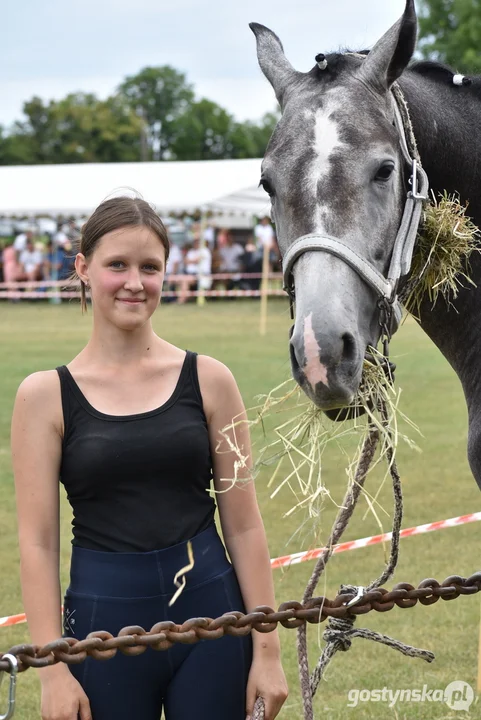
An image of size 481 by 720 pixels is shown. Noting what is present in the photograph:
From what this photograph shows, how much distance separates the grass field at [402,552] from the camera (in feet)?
14.4

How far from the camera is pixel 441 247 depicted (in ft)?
9.86

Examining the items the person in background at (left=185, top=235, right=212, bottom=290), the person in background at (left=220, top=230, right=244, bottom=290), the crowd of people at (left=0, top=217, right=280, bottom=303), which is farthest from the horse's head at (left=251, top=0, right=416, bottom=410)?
the person in background at (left=220, top=230, right=244, bottom=290)

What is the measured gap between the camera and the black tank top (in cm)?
238

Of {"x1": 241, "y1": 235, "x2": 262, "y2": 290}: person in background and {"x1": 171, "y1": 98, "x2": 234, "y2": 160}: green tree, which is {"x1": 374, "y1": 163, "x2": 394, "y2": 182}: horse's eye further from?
{"x1": 171, "y1": 98, "x2": 234, "y2": 160}: green tree

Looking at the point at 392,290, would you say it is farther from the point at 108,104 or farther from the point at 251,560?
the point at 108,104

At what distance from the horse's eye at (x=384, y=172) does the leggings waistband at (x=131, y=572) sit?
117 cm

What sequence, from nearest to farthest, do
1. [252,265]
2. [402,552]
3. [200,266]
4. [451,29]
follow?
1. [402,552]
2. [200,266]
3. [252,265]
4. [451,29]

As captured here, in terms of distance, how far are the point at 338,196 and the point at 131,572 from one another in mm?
1151

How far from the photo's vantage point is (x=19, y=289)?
29.1m

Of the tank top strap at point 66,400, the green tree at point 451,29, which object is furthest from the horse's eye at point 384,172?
the green tree at point 451,29

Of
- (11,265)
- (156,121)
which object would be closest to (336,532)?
(11,265)

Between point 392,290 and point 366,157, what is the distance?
39 centimetres

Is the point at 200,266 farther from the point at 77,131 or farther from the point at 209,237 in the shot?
the point at 77,131

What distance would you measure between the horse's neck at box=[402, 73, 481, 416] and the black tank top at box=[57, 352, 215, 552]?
3.84 ft
